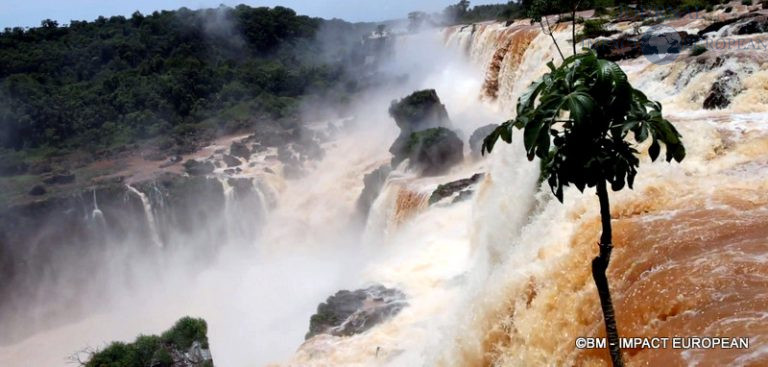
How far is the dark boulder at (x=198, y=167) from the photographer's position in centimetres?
2688

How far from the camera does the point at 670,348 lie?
3920 millimetres

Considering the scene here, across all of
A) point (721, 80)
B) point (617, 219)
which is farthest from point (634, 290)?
point (721, 80)

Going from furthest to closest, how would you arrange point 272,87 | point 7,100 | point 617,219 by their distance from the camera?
point 272,87
point 7,100
point 617,219

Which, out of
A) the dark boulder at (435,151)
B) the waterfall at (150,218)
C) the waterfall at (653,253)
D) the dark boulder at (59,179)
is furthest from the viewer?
the dark boulder at (59,179)

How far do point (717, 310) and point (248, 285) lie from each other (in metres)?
18.0

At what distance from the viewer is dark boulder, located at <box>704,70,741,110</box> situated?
8609mm

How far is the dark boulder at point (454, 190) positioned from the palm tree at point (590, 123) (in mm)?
11281

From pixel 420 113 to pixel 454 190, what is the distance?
902 cm

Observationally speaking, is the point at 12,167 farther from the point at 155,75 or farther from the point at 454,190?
the point at 454,190

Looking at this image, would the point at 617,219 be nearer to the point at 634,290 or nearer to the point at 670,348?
the point at 634,290

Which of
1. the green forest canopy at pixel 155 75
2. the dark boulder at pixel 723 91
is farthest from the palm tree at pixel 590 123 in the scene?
the green forest canopy at pixel 155 75

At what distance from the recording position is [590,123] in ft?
8.55

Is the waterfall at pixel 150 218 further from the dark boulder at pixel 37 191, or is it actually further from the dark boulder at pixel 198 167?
the dark boulder at pixel 37 191

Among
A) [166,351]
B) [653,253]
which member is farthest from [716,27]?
[166,351]
